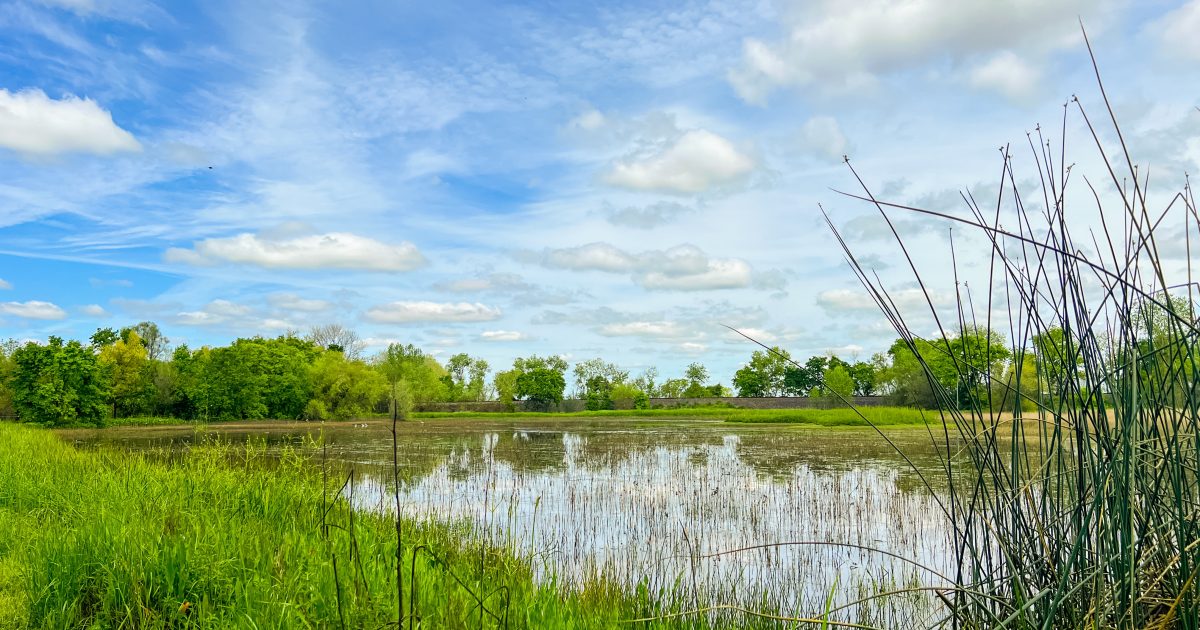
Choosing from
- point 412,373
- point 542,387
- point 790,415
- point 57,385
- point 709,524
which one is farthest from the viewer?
point 542,387

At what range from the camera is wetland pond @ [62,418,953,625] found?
20.6 feet

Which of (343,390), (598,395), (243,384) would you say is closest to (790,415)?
(343,390)

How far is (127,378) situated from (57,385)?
26.5 ft

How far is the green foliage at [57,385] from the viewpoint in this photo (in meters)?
36.9

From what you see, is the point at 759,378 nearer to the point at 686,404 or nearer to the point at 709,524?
the point at 686,404

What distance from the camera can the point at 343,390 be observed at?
4725 centimetres

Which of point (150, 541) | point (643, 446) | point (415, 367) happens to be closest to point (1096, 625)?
point (150, 541)

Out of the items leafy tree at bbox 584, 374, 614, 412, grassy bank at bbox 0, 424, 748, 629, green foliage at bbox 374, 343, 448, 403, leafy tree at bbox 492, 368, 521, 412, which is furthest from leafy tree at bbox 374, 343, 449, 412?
grassy bank at bbox 0, 424, 748, 629

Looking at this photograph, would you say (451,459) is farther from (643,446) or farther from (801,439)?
A: (801,439)

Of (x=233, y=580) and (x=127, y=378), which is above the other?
(x=127, y=378)

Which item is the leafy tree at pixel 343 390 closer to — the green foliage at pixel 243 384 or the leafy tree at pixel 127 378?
the green foliage at pixel 243 384

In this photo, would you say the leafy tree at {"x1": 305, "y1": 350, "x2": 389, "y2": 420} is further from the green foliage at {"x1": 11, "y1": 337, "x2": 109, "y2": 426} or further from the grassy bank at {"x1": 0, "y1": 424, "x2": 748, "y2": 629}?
the grassy bank at {"x1": 0, "y1": 424, "x2": 748, "y2": 629}

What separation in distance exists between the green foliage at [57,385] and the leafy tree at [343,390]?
11225 mm

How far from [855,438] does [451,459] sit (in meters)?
14.2
